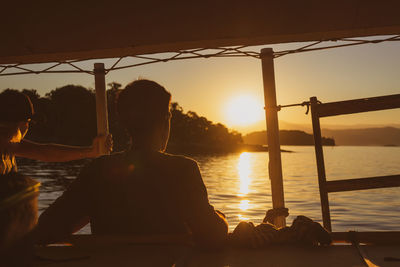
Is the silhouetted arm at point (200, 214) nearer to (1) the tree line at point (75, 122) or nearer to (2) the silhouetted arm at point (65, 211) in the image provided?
(2) the silhouetted arm at point (65, 211)

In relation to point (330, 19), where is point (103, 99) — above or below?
below

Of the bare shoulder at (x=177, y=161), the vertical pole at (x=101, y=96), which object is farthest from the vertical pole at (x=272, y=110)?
the bare shoulder at (x=177, y=161)

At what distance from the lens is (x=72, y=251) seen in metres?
2.41

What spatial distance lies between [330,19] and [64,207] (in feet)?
11.1

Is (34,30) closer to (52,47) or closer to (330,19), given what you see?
(52,47)

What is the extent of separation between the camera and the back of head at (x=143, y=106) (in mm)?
1866

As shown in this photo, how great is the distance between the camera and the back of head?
1.87 metres

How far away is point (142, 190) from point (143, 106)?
43cm

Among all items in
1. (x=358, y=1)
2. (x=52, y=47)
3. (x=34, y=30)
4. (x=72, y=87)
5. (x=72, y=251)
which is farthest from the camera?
(x=72, y=87)

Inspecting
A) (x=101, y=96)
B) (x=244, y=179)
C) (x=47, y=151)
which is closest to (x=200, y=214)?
(x=47, y=151)

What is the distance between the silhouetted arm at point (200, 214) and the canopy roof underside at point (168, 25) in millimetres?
2303

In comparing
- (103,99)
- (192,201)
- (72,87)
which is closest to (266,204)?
(103,99)

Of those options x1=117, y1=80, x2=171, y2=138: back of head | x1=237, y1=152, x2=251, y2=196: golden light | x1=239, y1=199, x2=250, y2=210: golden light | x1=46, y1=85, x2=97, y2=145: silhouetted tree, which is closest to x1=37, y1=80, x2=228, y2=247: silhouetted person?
x1=117, y1=80, x2=171, y2=138: back of head

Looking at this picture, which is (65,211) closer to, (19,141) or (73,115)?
(19,141)
